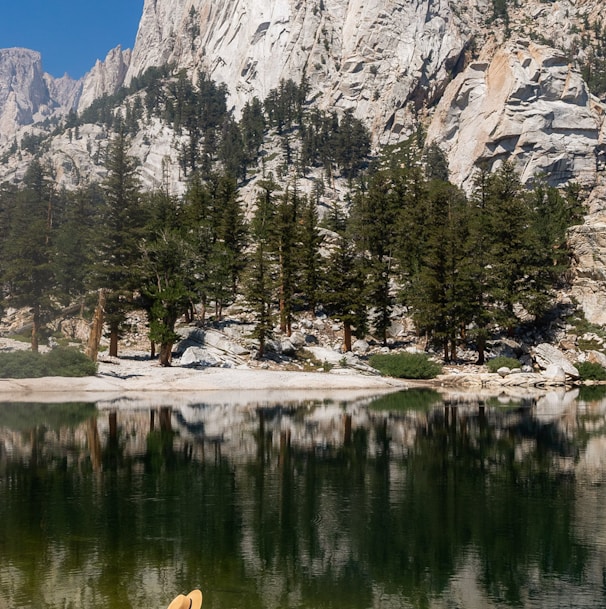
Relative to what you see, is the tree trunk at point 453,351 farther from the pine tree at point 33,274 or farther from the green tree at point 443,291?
the pine tree at point 33,274

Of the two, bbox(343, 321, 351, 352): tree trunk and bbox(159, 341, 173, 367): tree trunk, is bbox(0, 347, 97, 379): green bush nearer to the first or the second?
bbox(159, 341, 173, 367): tree trunk

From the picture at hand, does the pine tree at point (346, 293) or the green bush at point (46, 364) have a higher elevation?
the pine tree at point (346, 293)

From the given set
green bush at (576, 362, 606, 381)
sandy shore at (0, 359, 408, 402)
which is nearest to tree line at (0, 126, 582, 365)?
sandy shore at (0, 359, 408, 402)

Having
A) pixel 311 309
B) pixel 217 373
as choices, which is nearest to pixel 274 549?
pixel 217 373

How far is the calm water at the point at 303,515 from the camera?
15.5 meters

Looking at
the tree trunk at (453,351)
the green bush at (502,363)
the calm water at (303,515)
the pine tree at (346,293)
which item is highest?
the pine tree at (346,293)

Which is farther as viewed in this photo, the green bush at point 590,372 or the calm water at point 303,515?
the green bush at point 590,372

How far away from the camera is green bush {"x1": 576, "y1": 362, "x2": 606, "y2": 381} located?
73.4 m

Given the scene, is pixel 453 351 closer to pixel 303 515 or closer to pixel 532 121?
pixel 303 515

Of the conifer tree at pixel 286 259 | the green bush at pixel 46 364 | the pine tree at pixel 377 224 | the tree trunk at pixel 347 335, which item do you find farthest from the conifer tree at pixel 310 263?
Answer: the green bush at pixel 46 364

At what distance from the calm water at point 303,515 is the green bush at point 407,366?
96.1ft

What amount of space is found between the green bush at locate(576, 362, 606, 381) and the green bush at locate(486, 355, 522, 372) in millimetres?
6980

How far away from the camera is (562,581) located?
1609 centimetres

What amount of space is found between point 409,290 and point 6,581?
230 ft
